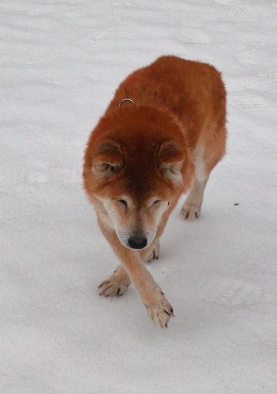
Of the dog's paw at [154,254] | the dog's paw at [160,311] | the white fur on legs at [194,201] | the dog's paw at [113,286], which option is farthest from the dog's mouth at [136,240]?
the white fur on legs at [194,201]

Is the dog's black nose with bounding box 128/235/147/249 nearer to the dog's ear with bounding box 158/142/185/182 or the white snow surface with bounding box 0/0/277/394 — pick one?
the dog's ear with bounding box 158/142/185/182

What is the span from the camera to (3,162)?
4.77 meters

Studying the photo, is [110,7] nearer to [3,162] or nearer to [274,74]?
[274,74]

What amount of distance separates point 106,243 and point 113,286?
538 millimetres

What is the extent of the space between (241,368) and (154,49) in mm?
4594

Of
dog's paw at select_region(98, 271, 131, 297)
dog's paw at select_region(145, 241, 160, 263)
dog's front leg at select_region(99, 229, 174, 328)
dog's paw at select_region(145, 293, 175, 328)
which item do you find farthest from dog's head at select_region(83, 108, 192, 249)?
dog's paw at select_region(145, 241, 160, 263)

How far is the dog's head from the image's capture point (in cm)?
292

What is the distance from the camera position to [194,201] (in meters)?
4.37

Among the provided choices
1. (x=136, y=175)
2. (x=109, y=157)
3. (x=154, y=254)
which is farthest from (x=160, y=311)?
(x=109, y=157)

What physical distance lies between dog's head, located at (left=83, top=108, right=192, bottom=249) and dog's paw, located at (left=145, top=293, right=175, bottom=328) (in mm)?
422

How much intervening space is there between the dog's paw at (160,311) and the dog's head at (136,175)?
1.39 feet

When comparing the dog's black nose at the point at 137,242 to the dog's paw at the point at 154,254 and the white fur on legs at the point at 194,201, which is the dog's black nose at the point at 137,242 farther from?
the white fur on legs at the point at 194,201

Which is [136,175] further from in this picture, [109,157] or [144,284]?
[144,284]

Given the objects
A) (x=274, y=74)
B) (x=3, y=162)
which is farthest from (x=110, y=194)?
(x=274, y=74)
